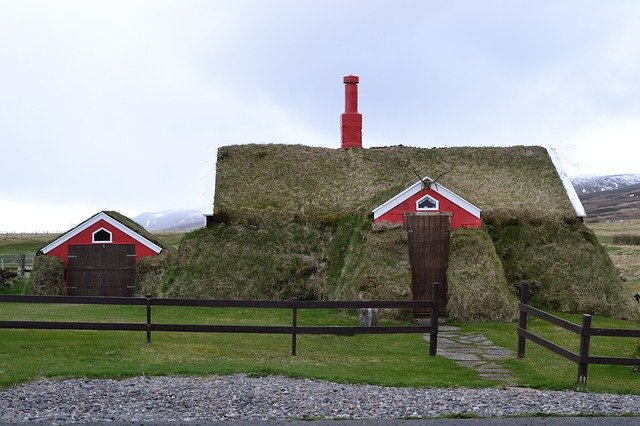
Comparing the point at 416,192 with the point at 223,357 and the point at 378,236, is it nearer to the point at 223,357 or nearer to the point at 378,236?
the point at 378,236

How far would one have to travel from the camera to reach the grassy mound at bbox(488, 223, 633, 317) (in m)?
27.0

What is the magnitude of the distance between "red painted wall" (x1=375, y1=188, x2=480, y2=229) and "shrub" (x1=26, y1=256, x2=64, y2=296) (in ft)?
Result: 44.0

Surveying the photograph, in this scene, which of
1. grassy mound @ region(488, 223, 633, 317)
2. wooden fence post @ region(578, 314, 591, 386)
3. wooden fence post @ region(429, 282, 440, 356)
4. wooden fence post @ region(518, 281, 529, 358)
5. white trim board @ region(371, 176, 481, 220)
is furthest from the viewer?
white trim board @ region(371, 176, 481, 220)

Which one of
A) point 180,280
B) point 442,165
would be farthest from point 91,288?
point 442,165

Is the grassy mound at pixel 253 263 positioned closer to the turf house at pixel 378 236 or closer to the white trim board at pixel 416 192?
the turf house at pixel 378 236

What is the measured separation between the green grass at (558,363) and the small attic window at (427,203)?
5.16 m

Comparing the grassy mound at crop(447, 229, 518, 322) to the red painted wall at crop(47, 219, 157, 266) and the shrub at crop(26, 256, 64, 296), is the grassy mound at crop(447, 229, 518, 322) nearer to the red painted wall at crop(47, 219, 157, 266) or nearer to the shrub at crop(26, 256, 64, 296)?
the red painted wall at crop(47, 219, 157, 266)

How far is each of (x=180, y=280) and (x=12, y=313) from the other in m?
5.92

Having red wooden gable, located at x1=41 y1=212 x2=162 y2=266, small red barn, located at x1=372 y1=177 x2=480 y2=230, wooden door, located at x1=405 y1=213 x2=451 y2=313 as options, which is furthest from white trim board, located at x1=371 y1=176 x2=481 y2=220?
red wooden gable, located at x1=41 y1=212 x2=162 y2=266

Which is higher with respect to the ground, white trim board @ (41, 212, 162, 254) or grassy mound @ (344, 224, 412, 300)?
white trim board @ (41, 212, 162, 254)

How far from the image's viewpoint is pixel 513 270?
92.1 feet

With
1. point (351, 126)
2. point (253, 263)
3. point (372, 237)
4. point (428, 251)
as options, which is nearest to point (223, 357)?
point (372, 237)

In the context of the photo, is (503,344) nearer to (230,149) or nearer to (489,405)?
(489,405)

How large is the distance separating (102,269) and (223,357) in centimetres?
1721
